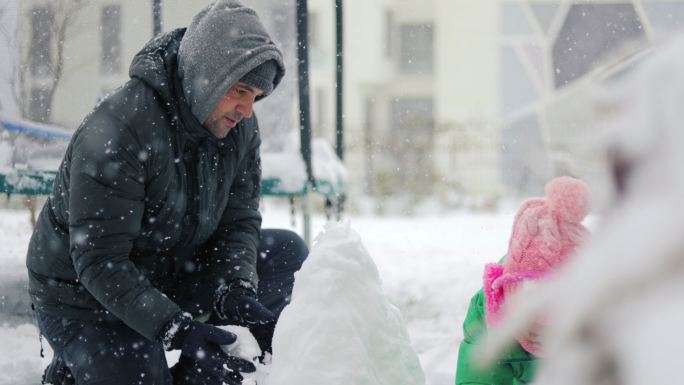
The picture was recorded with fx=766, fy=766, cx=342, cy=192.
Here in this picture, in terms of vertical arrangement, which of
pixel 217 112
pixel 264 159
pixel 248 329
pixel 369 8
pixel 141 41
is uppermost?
pixel 369 8

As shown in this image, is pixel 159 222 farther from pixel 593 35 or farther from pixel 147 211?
pixel 593 35

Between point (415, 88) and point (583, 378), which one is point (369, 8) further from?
point (583, 378)

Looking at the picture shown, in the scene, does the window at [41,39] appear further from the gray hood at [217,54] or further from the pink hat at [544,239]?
the pink hat at [544,239]

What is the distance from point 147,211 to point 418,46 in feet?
43.5

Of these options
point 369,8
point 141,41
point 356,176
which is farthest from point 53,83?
point 369,8

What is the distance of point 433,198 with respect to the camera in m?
10.8

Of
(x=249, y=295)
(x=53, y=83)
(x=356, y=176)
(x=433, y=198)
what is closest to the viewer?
(x=249, y=295)

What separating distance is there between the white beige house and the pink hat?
55.5 inches

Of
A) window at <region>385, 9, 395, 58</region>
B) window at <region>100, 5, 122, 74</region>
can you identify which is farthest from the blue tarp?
window at <region>385, 9, 395, 58</region>

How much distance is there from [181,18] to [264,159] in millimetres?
706

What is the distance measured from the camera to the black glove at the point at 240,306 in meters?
2.04

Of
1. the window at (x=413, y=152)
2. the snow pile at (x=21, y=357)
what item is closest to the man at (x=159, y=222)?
the snow pile at (x=21, y=357)

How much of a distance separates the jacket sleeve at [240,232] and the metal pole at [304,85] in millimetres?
1012

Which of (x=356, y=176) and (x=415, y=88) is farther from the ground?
(x=415, y=88)
